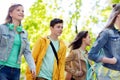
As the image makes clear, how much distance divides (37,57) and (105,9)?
1513 cm

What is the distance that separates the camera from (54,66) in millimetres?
6844

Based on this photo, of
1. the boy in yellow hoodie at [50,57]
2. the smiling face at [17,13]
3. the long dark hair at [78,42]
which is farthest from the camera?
the long dark hair at [78,42]

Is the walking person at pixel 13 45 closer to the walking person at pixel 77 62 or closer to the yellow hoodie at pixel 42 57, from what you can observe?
the yellow hoodie at pixel 42 57

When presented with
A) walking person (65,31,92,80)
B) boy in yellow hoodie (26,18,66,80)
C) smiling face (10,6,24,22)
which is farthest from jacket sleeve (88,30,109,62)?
walking person (65,31,92,80)

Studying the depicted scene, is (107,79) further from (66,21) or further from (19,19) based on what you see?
(66,21)

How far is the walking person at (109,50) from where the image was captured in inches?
175

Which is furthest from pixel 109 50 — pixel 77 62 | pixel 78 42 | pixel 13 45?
pixel 78 42

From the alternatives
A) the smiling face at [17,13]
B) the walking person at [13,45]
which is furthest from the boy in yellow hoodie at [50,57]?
the smiling face at [17,13]

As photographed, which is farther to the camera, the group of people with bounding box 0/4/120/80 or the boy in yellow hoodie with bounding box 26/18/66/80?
the boy in yellow hoodie with bounding box 26/18/66/80

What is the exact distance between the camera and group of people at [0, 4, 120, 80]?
4.54 meters

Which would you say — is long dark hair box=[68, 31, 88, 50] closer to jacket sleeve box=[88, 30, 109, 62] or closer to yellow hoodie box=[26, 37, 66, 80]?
yellow hoodie box=[26, 37, 66, 80]

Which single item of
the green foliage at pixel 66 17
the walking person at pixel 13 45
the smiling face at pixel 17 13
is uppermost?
the smiling face at pixel 17 13

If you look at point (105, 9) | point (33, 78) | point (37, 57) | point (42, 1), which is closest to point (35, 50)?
point (37, 57)

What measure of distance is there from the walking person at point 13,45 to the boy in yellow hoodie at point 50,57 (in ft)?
1.99
